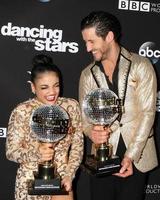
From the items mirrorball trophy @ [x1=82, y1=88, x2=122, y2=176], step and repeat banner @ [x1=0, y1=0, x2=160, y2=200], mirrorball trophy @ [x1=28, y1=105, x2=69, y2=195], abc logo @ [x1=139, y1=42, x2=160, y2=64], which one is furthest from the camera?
abc logo @ [x1=139, y1=42, x2=160, y2=64]

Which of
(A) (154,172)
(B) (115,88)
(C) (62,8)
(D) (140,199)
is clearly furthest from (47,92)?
(A) (154,172)

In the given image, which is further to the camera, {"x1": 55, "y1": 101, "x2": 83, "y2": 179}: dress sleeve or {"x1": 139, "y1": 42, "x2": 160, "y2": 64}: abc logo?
{"x1": 139, "y1": 42, "x2": 160, "y2": 64}: abc logo

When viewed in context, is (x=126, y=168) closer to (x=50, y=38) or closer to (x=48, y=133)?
(x=48, y=133)

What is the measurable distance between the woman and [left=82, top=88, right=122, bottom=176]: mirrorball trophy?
0.30 feet

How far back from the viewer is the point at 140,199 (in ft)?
6.74

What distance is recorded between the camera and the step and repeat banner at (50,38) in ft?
8.46

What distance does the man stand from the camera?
1885 mm

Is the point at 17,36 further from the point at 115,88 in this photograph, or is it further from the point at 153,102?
the point at 153,102

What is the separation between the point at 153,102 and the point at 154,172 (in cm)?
104

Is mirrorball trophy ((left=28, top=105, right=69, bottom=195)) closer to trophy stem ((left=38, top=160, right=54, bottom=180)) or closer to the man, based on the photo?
trophy stem ((left=38, top=160, right=54, bottom=180))

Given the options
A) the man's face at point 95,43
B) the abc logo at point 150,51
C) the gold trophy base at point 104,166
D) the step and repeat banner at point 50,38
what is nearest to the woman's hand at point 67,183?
the gold trophy base at point 104,166

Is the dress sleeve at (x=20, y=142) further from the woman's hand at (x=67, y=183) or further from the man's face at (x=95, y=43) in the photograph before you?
the man's face at (x=95, y=43)

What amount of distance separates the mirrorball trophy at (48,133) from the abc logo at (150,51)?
45.9 inches

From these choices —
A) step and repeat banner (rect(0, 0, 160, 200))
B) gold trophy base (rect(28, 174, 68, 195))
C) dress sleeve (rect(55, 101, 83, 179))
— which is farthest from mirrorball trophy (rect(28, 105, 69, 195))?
step and repeat banner (rect(0, 0, 160, 200))
